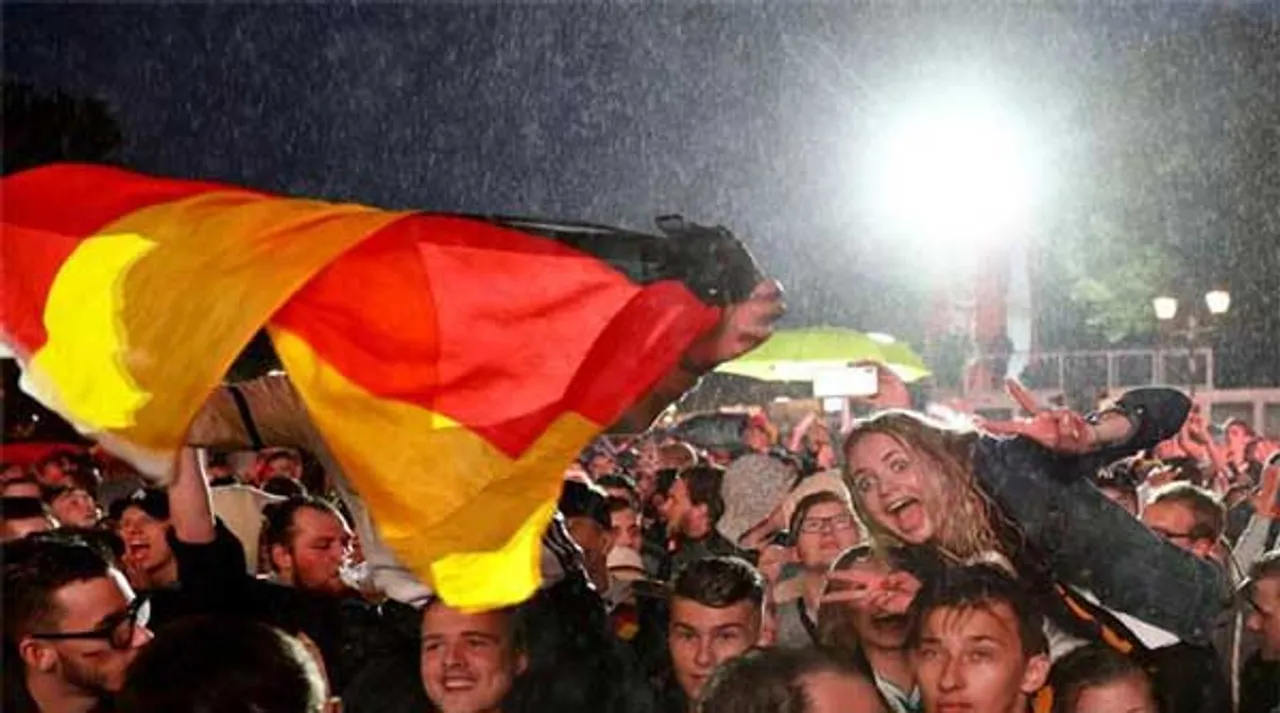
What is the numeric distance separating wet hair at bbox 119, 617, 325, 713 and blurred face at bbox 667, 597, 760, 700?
1.23 m

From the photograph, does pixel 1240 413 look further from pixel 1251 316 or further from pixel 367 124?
pixel 367 124

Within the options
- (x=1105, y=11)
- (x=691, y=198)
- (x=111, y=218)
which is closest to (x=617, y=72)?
(x=691, y=198)

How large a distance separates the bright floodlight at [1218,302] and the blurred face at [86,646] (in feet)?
9.11

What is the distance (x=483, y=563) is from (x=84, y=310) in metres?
0.78

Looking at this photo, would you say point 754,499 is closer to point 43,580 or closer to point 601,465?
point 601,465

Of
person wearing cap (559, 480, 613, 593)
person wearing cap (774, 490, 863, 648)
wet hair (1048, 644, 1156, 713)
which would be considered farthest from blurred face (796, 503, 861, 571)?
wet hair (1048, 644, 1156, 713)

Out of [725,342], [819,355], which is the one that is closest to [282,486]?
[725,342]

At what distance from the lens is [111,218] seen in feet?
10.6

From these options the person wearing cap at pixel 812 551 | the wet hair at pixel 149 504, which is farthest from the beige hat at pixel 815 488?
the wet hair at pixel 149 504

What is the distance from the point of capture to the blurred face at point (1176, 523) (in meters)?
3.64

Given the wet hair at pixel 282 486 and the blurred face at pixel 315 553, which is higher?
the wet hair at pixel 282 486

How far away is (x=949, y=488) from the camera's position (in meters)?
3.40

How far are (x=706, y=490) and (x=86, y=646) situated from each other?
1.48m

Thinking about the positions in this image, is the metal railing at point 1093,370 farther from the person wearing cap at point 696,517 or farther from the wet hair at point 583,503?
the wet hair at point 583,503
